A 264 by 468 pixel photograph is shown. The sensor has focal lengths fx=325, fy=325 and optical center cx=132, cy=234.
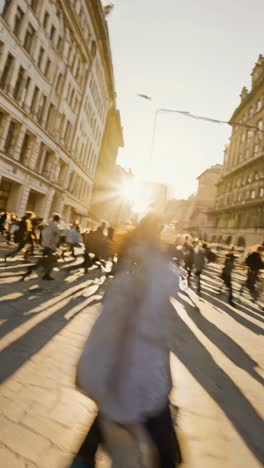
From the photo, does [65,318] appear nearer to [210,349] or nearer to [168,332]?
[168,332]

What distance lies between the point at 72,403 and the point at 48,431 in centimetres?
46

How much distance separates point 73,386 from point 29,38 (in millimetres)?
25266

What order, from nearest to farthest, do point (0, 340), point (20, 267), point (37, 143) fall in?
1. point (0, 340)
2. point (20, 267)
3. point (37, 143)

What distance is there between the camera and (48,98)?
2589 cm

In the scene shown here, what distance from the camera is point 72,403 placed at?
281cm

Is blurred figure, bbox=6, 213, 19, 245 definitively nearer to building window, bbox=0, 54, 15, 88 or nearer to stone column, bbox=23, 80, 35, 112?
building window, bbox=0, 54, 15, 88

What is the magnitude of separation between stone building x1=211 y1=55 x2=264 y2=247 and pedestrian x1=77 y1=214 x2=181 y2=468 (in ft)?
116

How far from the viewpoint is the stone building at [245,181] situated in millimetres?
41500

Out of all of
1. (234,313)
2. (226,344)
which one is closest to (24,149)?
(234,313)

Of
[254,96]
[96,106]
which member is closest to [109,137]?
[96,106]

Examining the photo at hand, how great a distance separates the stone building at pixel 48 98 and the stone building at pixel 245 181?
65.7ft

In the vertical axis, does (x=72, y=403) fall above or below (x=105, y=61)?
below

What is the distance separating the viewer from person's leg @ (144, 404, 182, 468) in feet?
Result: 6.96

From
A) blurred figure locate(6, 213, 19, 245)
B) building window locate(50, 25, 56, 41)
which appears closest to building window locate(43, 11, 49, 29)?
building window locate(50, 25, 56, 41)
